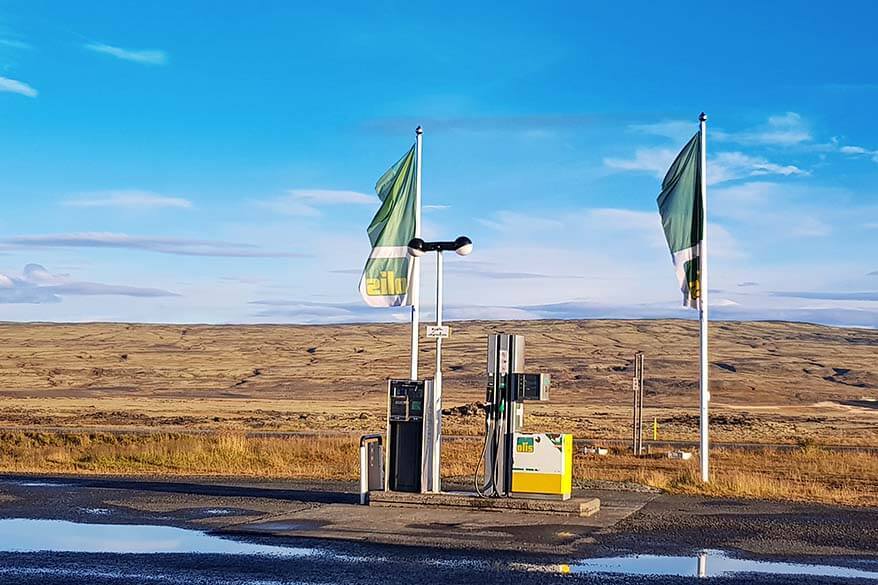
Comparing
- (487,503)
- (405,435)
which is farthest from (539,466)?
(405,435)

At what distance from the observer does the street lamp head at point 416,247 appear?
723 inches

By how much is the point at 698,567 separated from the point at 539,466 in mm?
4818

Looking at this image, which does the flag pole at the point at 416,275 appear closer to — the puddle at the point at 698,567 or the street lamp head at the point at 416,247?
the street lamp head at the point at 416,247

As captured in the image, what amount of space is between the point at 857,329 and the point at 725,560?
529ft

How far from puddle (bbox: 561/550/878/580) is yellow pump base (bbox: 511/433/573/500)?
3.93m

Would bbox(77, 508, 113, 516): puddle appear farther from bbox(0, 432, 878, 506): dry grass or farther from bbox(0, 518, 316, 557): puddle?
bbox(0, 432, 878, 506): dry grass

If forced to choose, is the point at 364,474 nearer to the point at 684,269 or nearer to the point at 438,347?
the point at 438,347

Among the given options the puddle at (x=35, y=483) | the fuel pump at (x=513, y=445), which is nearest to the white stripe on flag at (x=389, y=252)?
the fuel pump at (x=513, y=445)

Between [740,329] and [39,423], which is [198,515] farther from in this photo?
[740,329]

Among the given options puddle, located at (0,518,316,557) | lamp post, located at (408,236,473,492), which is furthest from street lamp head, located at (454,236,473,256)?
puddle, located at (0,518,316,557)

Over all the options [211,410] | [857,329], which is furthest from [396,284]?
[857,329]

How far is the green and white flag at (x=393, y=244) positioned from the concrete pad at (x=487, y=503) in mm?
3645

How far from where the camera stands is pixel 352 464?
2700 cm

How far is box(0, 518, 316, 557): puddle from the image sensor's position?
13.8 m
